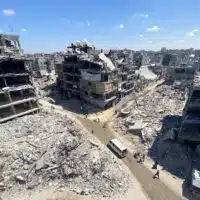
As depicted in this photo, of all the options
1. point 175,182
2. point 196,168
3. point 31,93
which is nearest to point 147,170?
point 175,182

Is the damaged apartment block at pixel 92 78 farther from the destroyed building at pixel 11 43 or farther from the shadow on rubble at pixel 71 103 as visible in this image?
the destroyed building at pixel 11 43

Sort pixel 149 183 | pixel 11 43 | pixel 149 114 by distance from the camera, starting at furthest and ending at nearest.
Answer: pixel 11 43 → pixel 149 114 → pixel 149 183

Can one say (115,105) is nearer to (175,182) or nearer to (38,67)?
(175,182)

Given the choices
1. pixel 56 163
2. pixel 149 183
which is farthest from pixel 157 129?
pixel 56 163

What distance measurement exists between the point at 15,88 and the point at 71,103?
69.5 ft

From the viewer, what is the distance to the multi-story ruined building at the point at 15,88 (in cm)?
4384

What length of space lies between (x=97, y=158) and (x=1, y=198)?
14799 mm

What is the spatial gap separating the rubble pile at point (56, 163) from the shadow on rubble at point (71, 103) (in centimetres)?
1895

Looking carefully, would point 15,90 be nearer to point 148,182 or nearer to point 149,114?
point 148,182

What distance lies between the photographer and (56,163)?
32.8m

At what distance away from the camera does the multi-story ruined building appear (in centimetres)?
4384

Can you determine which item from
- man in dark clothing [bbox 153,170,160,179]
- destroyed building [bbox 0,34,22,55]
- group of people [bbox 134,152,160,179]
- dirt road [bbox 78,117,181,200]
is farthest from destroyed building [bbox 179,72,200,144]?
destroyed building [bbox 0,34,22,55]

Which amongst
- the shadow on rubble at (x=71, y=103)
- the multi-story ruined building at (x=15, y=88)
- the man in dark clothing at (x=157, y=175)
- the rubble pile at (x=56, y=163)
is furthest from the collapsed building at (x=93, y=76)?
the man in dark clothing at (x=157, y=175)

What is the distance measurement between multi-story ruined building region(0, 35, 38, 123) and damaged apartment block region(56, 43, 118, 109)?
691 inches
